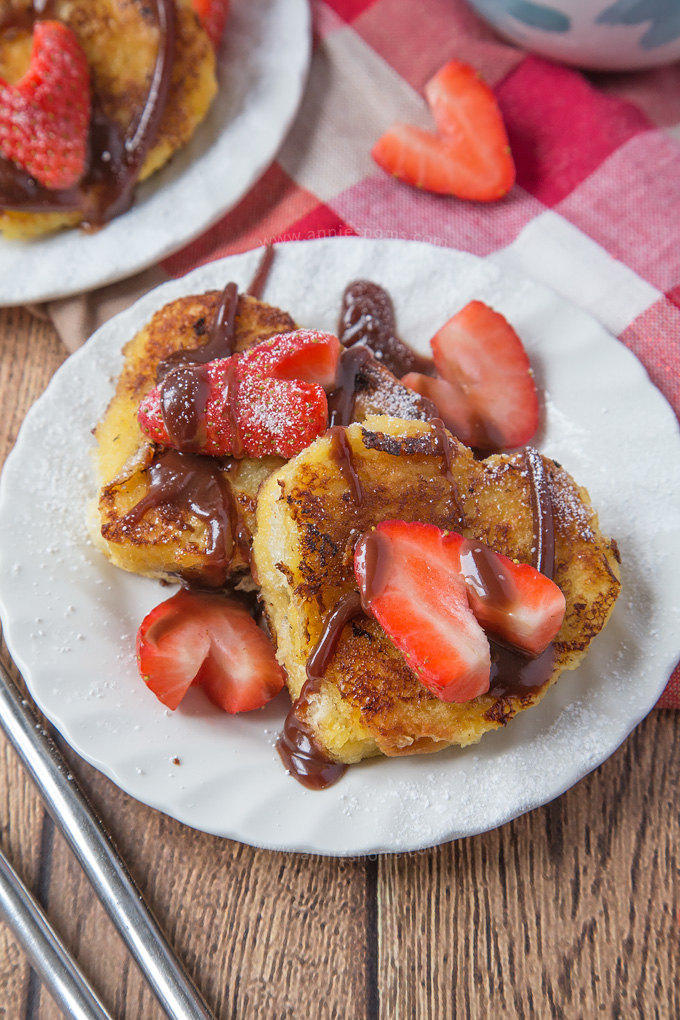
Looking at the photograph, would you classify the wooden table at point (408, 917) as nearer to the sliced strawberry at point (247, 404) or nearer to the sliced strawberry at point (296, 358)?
the sliced strawberry at point (247, 404)

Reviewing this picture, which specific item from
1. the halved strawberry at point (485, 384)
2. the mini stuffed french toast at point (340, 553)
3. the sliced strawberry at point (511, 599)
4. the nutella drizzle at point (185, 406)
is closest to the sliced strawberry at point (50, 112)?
the mini stuffed french toast at point (340, 553)

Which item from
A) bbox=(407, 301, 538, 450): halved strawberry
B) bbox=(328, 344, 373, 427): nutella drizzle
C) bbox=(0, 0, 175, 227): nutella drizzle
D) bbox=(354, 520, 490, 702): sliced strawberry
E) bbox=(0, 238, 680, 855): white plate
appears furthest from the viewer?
bbox=(0, 0, 175, 227): nutella drizzle

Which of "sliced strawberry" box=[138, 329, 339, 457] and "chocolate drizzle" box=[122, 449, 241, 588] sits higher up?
"sliced strawberry" box=[138, 329, 339, 457]

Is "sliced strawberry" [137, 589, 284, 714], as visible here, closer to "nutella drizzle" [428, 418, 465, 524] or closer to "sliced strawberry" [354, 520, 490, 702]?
"sliced strawberry" [354, 520, 490, 702]

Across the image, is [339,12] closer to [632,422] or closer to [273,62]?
[273,62]

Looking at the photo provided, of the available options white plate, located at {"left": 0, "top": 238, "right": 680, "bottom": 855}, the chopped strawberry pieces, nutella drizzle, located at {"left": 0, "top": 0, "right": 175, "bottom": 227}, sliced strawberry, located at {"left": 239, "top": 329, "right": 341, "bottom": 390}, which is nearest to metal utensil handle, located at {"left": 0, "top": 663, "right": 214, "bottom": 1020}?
white plate, located at {"left": 0, "top": 238, "right": 680, "bottom": 855}

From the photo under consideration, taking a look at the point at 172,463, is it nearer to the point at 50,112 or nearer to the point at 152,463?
the point at 152,463

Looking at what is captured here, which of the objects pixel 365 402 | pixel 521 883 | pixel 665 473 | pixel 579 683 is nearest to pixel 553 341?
pixel 665 473

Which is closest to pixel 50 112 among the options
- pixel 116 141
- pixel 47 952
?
pixel 116 141
